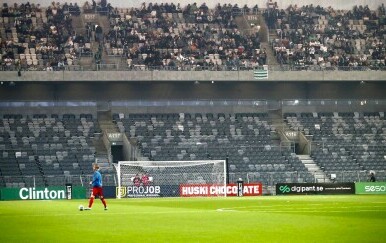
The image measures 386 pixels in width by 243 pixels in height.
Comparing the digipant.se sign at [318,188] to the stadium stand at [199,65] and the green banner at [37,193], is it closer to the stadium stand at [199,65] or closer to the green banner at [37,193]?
the stadium stand at [199,65]

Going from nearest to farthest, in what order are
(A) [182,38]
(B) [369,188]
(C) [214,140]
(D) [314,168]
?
(B) [369,188]
(D) [314,168]
(C) [214,140]
(A) [182,38]

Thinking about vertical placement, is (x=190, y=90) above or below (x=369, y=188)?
above

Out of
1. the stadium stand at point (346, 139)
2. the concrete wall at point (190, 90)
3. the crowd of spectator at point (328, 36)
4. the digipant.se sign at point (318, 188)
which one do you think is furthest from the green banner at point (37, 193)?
the crowd of spectator at point (328, 36)

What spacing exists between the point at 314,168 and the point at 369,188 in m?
9.74

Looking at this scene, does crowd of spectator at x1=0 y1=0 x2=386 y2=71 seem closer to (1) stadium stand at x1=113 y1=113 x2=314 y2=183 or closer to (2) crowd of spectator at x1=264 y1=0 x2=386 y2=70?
(2) crowd of spectator at x1=264 y1=0 x2=386 y2=70

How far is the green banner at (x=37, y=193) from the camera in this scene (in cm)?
6012

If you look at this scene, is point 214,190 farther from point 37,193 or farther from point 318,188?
point 37,193

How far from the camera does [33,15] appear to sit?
3073 inches

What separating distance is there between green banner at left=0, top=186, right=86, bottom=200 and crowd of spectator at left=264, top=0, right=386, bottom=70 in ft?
89.1

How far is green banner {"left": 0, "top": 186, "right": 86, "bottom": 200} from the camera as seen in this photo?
60125mm

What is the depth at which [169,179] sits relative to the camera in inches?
2539

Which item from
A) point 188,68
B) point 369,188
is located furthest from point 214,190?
point 188,68

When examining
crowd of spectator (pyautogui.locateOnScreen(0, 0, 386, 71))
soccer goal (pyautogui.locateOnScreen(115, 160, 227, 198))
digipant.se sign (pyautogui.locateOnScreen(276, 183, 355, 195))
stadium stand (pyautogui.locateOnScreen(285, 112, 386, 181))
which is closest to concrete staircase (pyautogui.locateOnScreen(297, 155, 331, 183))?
stadium stand (pyautogui.locateOnScreen(285, 112, 386, 181))

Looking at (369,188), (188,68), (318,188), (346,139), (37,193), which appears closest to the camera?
(37,193)
